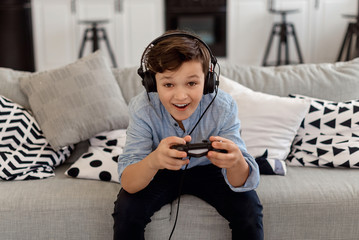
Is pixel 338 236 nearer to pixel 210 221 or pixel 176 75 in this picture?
pixel 210 221

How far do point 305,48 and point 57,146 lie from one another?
387 centimetres

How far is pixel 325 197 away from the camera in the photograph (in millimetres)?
1557

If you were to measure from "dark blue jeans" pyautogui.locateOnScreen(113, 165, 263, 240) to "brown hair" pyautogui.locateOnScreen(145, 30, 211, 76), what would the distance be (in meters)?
0.35

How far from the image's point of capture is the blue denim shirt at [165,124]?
139cm

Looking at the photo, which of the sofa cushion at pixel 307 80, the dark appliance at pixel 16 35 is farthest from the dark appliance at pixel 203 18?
the sofa cushion at pixel 307 80

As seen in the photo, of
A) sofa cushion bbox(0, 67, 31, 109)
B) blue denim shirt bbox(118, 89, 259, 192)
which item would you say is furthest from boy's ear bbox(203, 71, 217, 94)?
sofa cushion bbox(0, 67, 31, 109)

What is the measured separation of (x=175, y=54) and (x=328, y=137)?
849mm

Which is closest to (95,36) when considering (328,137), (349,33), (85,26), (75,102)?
(85,26)

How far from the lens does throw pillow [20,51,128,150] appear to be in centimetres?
179

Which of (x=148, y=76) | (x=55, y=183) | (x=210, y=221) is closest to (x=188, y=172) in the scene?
(x=210, y=221)

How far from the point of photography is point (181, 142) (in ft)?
3.92

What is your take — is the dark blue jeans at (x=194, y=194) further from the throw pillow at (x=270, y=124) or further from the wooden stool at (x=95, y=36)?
the wooden stool at (x=95, y=36)

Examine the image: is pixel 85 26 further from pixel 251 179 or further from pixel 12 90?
pixel 251 179

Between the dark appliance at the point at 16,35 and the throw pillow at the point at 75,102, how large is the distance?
3.16 meters
